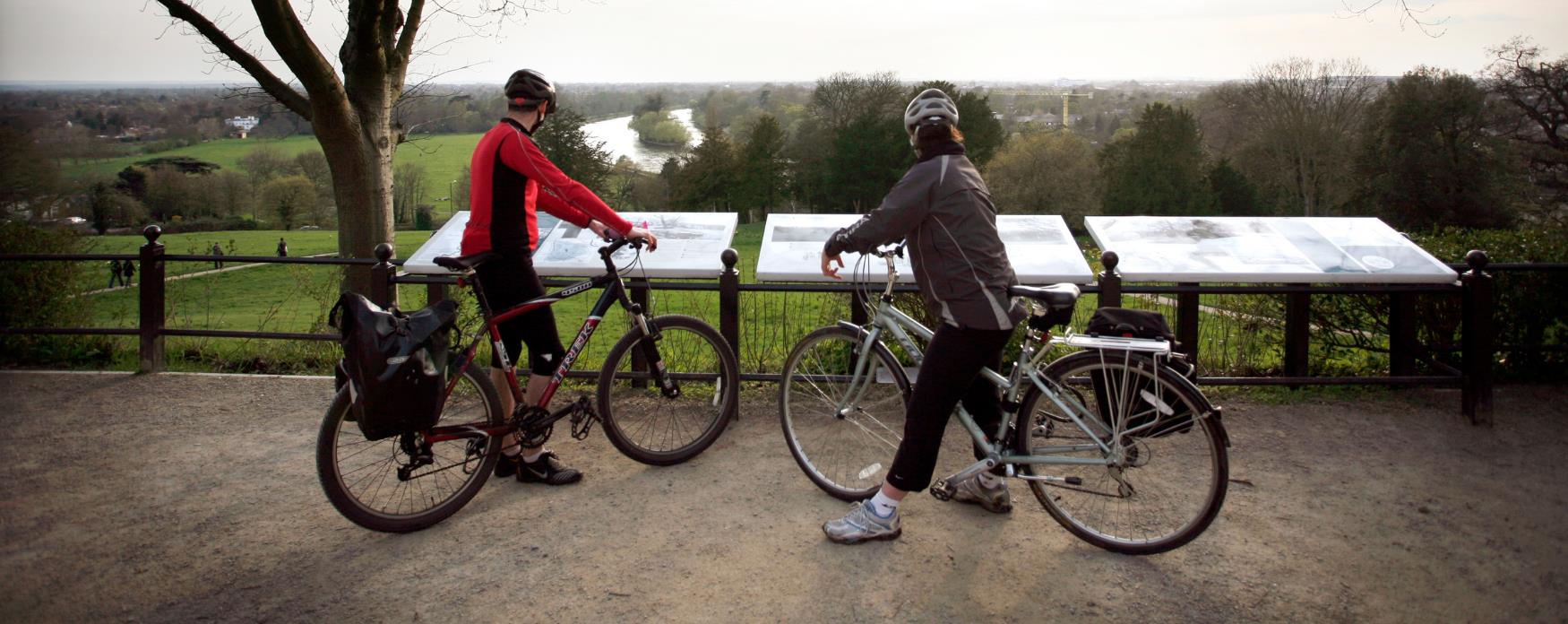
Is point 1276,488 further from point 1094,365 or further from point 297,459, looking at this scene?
point 297,459

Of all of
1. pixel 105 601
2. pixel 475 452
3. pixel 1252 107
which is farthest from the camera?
pixel 1252 107

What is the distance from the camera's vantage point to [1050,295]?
375cm

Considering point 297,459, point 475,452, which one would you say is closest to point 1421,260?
point 475,452

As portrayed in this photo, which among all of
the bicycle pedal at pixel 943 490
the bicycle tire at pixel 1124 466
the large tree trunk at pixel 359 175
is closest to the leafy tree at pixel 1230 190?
the large tree trunk at pixel 359 175

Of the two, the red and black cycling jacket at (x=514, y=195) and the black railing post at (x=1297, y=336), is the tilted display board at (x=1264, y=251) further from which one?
the red and black cycling jacket at (x=514, y=195)

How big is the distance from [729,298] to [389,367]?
96.3 inches

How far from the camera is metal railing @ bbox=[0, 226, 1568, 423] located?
18.6 feet

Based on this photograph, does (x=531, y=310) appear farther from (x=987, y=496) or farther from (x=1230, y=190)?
(x=1230, y=190)

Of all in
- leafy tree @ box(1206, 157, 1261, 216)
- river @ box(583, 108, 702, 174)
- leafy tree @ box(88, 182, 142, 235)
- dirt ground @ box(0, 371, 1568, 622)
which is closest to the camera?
dirt ground @ box(0, 371, 1568, 622)

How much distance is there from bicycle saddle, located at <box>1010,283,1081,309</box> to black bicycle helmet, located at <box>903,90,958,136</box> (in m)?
0.66

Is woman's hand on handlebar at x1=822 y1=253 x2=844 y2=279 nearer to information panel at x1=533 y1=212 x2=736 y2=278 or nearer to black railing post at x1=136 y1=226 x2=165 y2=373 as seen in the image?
information panel at x1=533 y1=212 x2=736 y2=278

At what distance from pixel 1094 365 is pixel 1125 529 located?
743 millimetres

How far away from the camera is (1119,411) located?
3787mm

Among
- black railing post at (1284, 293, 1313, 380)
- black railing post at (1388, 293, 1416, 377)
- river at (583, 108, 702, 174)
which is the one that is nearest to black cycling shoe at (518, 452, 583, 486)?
black railing post at (1284, 293, 1313, 380)
